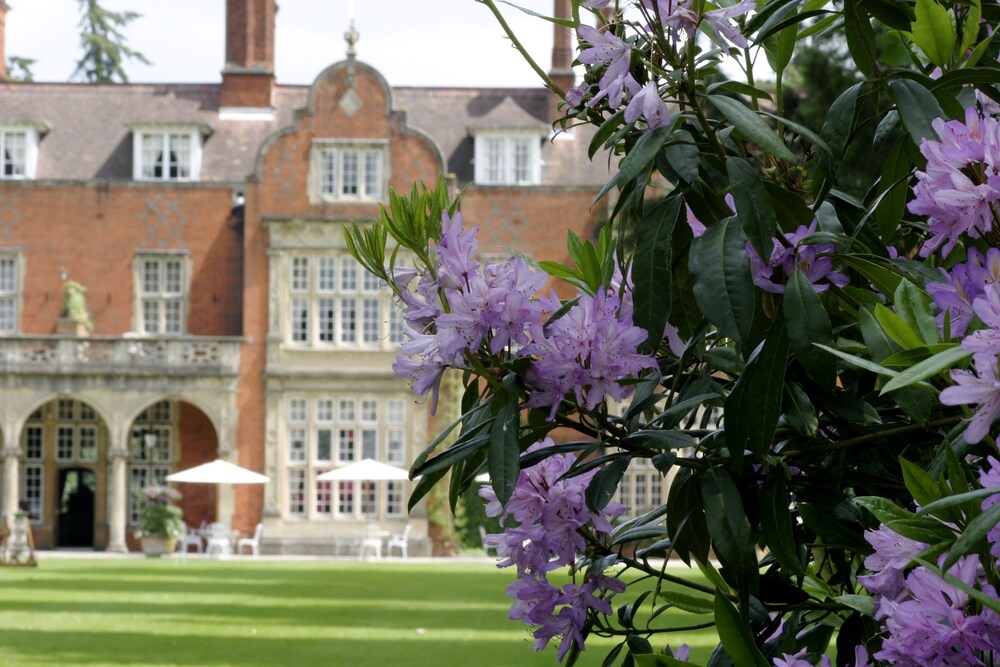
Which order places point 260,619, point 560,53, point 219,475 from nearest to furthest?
point 260,619, point 219,475, point 560,53

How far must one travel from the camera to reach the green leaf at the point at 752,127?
1.53 meters

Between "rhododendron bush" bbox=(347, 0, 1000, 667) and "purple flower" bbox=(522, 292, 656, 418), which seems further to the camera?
"purple flower" bbox=(522, 292, 656, 418)

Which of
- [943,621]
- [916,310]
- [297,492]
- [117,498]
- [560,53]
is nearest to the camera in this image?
[943,621]

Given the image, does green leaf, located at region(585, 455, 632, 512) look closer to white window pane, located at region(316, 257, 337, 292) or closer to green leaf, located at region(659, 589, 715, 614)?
green leaf, located at region(659, 589, 715, 614)

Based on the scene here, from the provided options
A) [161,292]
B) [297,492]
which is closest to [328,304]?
[161,292]

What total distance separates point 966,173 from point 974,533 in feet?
1.29

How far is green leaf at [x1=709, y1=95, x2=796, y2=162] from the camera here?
1533 mm

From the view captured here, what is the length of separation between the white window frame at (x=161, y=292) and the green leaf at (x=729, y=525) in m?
27.9

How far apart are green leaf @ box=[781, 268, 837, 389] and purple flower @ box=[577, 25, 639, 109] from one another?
0.89ft

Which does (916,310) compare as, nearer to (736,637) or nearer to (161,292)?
(736,637)

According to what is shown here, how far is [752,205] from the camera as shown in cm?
154

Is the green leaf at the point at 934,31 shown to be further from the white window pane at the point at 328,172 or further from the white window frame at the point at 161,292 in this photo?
the white window frame at the point at 161,292

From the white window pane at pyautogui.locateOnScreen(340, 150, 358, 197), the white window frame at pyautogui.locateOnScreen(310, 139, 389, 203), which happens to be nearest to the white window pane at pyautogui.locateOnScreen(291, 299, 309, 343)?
the white window frame at pyautogui.locateOnScreen(310, 139, 389, 203)

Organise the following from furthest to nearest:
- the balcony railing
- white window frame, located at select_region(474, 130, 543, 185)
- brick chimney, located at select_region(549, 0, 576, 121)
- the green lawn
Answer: brick chimney, located at select_region(549, 0, 576, 121) → white window frame, located at select_region(474, 130, 543, 185) → the balcony railing → the green lawn
